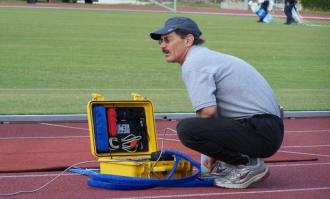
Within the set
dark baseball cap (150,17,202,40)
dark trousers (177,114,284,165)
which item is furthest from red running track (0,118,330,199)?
dark baseball cap (150,17,202,40)

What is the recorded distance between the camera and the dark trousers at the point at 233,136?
6.25 metres

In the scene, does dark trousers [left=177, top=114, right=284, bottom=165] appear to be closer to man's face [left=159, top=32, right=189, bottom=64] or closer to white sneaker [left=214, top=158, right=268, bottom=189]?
white sneaker [left=214, top=158, right=268, bottom=189]

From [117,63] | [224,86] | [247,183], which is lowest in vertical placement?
[117,63]

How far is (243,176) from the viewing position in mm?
6363

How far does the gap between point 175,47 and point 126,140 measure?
0.91 meters

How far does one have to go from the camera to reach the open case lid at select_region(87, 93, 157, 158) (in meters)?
6.56

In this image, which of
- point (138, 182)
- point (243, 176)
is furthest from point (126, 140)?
point (243, 176)

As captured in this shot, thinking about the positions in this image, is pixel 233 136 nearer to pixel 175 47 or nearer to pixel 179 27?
pixel 175 47

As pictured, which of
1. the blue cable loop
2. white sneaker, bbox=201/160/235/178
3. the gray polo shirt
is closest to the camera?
the gray polo shirt

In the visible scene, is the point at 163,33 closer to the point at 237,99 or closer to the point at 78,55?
the point at 237,99

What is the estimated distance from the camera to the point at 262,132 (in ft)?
20.6

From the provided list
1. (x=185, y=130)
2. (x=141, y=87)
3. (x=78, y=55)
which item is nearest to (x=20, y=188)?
(x=185, y=130)

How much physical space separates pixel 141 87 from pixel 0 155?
6.39 metres

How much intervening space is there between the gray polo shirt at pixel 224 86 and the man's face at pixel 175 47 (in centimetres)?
7
